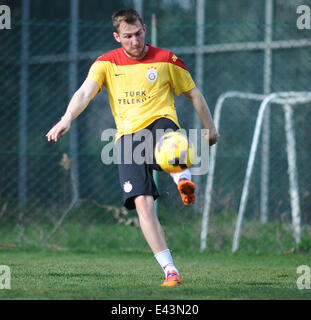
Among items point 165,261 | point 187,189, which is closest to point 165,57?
point 187,189

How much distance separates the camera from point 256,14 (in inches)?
335

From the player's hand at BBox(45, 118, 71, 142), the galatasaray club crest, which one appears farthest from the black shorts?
the player's hand at BBox(45, 118, 71, 142)

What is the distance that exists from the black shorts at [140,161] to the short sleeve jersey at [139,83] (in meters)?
0.06

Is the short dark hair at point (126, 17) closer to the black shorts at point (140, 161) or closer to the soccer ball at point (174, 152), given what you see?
the black shorts at point (140, 161)

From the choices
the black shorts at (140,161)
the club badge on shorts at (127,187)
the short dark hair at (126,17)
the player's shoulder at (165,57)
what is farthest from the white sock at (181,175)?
the short dark hair at (126,17)

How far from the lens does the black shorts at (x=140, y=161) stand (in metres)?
3.97

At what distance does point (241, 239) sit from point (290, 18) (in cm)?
316

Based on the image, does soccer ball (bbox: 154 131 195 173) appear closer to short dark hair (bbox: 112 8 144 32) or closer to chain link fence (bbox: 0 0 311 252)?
short dark hair (bbox: 112 8 144 32)

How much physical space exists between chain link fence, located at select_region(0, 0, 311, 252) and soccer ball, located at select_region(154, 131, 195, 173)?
2627mm

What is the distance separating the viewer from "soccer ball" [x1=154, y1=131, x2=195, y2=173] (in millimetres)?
3707

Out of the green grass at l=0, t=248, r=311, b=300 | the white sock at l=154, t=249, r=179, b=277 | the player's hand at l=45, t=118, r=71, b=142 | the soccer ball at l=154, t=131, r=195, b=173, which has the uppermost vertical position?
the player's hand at l=45, t=118, r=71, b=142

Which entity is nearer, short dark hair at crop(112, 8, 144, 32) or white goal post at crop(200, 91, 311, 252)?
short dark hair at crop(112, 8, 144, 32)

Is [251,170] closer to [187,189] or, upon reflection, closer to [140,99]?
[140,99]
